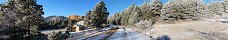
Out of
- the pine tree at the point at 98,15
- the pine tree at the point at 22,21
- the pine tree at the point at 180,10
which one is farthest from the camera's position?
the pine tree at the point at 180,10

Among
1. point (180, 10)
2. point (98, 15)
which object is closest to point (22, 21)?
point (98, 15)

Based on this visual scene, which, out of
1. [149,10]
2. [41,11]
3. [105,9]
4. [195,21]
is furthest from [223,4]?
[41,11]

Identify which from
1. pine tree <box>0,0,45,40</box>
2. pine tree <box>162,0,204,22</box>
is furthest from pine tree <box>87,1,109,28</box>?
pine tree <box>0,0,45,40</box>

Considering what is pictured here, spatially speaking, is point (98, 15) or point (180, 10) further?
point (180, 10)

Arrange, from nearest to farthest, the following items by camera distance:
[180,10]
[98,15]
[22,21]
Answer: [22,21]
[98,15]
[180,10]

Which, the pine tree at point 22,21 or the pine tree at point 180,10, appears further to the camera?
the pine tree at point 180,10

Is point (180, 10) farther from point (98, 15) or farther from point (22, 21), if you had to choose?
point (22, 21)

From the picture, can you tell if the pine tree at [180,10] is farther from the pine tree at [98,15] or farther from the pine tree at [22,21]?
the pine tree at [22,21]

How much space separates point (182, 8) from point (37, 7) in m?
59.7

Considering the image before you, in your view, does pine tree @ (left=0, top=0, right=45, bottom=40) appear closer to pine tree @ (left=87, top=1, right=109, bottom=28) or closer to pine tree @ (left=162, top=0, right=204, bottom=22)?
pine tree @ (left=87, top=1, right=109, bottom=28)

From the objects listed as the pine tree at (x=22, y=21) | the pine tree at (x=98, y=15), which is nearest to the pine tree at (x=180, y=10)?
the pine tree at (x=98, y=15)

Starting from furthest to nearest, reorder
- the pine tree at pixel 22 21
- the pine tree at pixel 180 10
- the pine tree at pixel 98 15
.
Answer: the pine tree at pixel 180 10, the pine tree at pixel 98 15, the pine tree at pixel 22 21

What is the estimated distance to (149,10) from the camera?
107 meters

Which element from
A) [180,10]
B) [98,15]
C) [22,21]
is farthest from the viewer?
[180,10]
